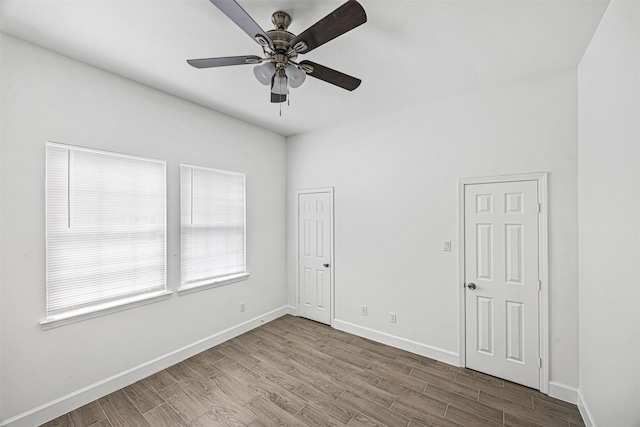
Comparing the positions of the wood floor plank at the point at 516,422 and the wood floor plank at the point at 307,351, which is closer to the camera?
the wood floor plank at the point at 516,422

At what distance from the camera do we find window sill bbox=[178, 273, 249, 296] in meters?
2.96

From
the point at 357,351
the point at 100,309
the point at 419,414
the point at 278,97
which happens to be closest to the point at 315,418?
the point at 419,414

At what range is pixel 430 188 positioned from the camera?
9.85 feet

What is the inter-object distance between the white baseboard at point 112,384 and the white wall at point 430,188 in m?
1.68

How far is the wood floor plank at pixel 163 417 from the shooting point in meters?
2.03

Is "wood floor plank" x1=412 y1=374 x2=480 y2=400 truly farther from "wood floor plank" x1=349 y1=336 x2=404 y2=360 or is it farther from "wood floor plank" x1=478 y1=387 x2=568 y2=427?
"wood floor plank" x1=349 y1=336 x2=404 y2=360

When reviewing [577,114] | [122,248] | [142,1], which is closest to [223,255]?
[122,248]

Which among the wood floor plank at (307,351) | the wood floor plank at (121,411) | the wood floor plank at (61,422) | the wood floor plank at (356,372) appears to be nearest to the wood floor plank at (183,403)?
the wood floor plank at (121,411)

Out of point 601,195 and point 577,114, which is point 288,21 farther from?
point 577,114

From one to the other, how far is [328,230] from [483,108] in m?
2.37

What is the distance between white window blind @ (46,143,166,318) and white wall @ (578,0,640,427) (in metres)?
3.62

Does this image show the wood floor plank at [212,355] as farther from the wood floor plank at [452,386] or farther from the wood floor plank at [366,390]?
the wood floor plank at [452,386]

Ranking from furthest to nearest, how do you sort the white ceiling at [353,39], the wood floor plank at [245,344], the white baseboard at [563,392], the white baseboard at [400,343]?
the wood floor plank at [245,344] → the white baseboard at [400,343] → the white baseboard at [563,392] → the white ceiling at [353,39]

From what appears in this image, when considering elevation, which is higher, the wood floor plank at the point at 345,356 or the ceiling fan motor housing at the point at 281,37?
the ceiling fan motor housing at the point at 281,37
